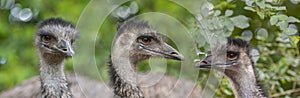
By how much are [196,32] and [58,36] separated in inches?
33.5

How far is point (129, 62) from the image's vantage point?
5.51 metres

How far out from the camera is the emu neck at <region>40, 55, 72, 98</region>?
217 inches

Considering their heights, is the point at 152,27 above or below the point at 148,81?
above

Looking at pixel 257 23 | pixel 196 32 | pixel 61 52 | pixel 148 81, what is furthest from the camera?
pixel 257 23

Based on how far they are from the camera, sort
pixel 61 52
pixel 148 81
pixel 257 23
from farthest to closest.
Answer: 1. pixel 257 23
2. pixel 148 81
3. pixel 61 52

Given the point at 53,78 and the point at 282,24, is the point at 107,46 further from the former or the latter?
the point at 282,24

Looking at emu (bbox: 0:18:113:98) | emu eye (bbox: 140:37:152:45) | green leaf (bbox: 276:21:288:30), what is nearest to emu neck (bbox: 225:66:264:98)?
green leaf (bbox: 276:21:288:30)

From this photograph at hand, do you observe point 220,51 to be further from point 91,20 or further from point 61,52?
point 91,20

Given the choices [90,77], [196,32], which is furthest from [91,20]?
[196,32]

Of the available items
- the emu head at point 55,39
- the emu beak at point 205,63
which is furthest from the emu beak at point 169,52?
the emu head at point 55,39

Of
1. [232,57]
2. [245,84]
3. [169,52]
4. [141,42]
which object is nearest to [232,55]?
[232,57]

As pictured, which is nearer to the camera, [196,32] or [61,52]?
[61,52]

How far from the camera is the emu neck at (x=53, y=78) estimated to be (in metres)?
5.52

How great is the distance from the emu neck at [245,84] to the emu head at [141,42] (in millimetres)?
528
